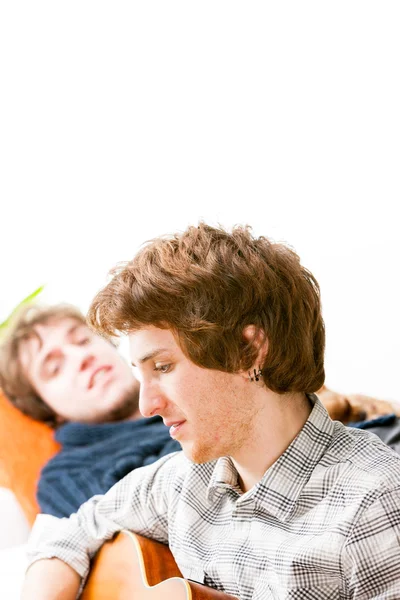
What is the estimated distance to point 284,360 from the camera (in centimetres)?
118

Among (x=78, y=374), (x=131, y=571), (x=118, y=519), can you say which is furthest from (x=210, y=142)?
(x=131, y=571)

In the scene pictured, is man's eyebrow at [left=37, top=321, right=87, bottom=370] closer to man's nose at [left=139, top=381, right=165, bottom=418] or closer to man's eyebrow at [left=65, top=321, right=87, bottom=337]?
man's eyebrow at [left=65, top=321, right=87, bottom=337]

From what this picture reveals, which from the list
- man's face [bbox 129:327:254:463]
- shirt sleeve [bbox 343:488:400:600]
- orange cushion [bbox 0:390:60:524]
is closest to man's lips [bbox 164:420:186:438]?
man's face [bbox 129:327:254:463]

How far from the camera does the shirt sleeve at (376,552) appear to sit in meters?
1.00

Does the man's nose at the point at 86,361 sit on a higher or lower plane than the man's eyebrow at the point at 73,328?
lower

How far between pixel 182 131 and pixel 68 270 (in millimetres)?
572

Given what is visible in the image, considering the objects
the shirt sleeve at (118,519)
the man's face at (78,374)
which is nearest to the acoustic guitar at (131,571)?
the shirt sleeve at (118,519)

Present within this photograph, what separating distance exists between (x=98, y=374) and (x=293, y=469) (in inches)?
45.1

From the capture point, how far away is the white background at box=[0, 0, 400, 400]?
1.97 meters

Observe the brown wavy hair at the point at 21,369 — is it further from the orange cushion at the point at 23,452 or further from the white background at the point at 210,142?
the white background at the point at 210,142

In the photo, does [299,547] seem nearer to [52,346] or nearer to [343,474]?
[343,474]

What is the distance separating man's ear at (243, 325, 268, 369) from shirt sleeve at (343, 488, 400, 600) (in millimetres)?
278

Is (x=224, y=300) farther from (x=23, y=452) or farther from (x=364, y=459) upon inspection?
(x=23, y=452)

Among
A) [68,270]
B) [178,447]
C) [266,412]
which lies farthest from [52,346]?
[266,412]
